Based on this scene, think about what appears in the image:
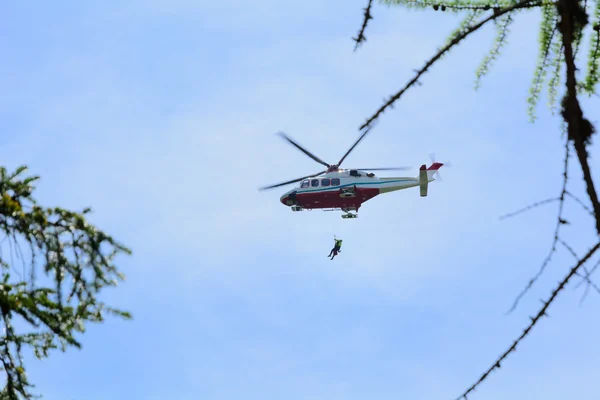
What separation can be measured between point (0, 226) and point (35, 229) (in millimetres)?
223

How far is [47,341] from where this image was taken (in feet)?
17.3

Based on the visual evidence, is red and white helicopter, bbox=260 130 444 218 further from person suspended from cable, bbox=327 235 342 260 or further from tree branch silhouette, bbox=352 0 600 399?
tree branch silhouette, bbox=352 0 600 399

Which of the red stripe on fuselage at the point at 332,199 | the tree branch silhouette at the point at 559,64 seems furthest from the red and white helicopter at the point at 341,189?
the tree branch silhouette at the point at 559,64

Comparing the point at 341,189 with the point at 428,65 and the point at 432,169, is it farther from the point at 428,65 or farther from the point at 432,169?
the point at 428,65

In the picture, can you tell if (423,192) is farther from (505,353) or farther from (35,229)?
(505,353)

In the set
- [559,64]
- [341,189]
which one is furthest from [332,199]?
[559,64]

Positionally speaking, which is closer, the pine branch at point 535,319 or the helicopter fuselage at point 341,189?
the pine branch at point 535,319

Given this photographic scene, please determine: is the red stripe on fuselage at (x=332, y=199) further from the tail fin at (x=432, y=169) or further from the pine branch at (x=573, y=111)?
the pine branch at (x=573, y=111)

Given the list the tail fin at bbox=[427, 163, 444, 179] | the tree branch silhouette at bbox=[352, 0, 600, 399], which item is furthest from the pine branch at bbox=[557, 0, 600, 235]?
the tail fin at bbox=[427, 163, 444, 179]

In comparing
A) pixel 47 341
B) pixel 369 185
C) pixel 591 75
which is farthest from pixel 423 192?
pixel 591 75

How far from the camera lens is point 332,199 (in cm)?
3206

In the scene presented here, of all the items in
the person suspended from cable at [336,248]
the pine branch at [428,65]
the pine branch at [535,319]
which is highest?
the person suspended from cable at [336,248]

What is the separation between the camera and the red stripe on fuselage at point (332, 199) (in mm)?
31734

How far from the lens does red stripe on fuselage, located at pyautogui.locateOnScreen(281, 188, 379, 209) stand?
31734 millimetres
